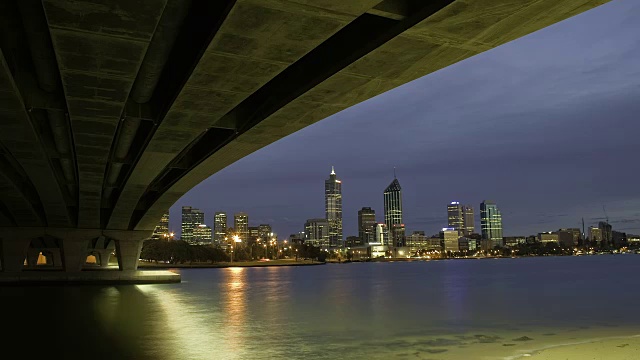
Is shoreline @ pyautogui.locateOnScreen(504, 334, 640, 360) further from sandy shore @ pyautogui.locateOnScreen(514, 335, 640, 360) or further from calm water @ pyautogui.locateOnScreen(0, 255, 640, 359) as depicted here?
calm water @ pyautogui.locateOnScreen(0, 255, 640, 359)

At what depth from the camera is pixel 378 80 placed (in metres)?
13.0

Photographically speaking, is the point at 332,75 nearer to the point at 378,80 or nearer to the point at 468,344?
the point at 378,80

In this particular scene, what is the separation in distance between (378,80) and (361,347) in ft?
34.4

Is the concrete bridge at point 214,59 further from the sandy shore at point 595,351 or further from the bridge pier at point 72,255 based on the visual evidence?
the bridge pier at point 72,255

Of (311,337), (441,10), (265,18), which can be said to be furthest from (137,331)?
(441,10)

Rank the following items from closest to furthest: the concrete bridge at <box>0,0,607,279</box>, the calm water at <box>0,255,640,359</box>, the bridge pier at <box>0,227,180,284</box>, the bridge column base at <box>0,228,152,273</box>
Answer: the concrete bridge at <box>0,0,607,279</box>, the calm water at <box>0,255,640,359</box>, the bridge pier at <box>0,227,180,284</box>, the bridge column base at <box>0,228,152,273</box>

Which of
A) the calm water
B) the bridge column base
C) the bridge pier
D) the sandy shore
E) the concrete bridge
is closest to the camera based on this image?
the concrete bridge

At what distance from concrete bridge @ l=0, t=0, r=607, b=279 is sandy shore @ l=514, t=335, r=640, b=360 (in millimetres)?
10833

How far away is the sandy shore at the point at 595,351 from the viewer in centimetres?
1724

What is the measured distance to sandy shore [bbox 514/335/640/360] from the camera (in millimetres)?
17242

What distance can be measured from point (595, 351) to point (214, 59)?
16.6 meters

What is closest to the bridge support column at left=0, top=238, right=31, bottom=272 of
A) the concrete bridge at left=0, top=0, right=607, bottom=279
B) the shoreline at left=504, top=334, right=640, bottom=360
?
the concrete bridge at left=0, top=0, right=607, bottom=279

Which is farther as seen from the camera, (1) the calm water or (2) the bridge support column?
(2) the bridge support column

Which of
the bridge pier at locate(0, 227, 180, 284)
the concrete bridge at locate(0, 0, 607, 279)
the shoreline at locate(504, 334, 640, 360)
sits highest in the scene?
the concrete bridge at locate(0, 0, 607, 279)
